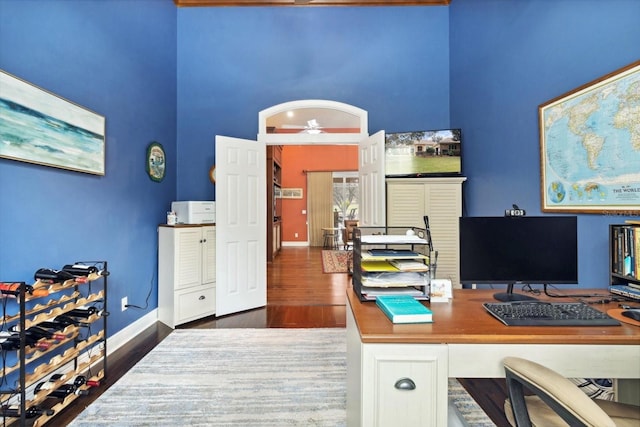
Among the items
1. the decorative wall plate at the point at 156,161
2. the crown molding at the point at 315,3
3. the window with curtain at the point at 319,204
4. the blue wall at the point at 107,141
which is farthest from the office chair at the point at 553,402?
the window with curtain at the point at 319,204

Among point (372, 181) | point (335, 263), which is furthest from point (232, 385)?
point (335, 263)

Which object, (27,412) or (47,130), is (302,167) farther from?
(27,412)

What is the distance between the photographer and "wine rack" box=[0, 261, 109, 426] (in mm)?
1552

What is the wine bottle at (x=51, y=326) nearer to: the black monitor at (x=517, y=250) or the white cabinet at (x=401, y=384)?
the white cabinet at (x=401, y=384)

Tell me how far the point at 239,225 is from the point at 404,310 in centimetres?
281

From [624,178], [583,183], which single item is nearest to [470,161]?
[583,183]

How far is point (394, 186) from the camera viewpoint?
3.40 m

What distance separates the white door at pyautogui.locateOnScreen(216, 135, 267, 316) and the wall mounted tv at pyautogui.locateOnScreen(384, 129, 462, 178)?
1.66 meters

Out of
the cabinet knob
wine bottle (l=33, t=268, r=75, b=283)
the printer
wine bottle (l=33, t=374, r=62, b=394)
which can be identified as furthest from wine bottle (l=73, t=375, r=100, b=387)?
the cabinet knob

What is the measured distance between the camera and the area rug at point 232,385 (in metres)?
1.77

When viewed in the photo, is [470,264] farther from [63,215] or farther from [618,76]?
[63,215]

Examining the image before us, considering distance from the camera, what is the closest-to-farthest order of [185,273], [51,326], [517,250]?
[517,250]
[51,326]
[185,273]

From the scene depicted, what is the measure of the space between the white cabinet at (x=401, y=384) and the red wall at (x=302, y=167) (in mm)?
8959

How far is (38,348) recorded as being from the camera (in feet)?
5.59
